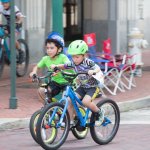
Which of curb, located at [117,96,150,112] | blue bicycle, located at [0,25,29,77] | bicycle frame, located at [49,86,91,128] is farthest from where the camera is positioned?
blue bicycle, located at [0,25,29,77]

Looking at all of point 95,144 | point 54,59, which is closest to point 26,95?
point 54,59

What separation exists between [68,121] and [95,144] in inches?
27.1

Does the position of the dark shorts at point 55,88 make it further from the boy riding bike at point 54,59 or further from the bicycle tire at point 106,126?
the bicycle tire at point 106,126

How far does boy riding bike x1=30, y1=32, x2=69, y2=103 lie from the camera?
343 inches

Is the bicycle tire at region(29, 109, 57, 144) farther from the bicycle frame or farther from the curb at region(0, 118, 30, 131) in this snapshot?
the curb at region(0, 118, 30, 131)

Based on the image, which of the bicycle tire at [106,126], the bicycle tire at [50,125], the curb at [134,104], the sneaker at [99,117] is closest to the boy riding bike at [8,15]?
the curb at [134,104]

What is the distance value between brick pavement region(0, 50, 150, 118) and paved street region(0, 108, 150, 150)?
825 mm

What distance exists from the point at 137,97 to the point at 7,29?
3010mm

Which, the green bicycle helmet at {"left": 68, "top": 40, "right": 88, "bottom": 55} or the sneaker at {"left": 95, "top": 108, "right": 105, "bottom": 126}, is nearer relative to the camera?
the green bicycle helmet at {"left": 68, "top": 40, "right": 88, "bottom": 55}

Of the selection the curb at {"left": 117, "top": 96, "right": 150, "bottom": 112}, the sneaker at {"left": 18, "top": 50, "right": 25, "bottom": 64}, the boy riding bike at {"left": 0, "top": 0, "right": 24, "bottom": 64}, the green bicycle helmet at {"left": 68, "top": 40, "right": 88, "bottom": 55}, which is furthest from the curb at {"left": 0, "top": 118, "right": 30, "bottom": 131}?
the sneaker at {"left": 18, "top": 50, "right": 25, "bottom": 64}

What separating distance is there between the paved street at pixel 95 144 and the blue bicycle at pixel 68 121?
0.17m

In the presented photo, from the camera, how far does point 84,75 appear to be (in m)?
8.41

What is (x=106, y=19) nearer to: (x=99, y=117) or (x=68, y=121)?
(x=99, y=117)

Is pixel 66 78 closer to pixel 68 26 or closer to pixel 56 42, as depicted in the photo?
pixel 56 42
